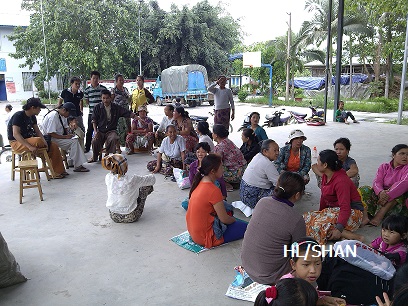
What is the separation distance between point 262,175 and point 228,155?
101 cm

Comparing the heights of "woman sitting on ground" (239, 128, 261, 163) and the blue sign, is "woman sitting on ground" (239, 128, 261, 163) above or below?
below

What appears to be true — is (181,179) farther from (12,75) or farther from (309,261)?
(12,75)

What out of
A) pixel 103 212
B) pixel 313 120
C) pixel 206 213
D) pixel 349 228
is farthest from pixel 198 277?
pixel 313 120

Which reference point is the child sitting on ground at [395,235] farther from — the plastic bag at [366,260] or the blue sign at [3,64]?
the blue sign at [3,64]

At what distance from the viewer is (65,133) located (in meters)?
5.97

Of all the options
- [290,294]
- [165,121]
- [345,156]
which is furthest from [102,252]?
[165,121]

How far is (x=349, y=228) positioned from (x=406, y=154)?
3.04 ft

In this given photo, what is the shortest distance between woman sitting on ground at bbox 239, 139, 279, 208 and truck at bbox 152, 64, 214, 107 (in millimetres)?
16635

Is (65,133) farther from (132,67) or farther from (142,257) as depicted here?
(132,67)

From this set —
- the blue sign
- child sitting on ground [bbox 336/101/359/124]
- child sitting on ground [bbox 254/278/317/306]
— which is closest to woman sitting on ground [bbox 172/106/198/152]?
child sitting on ground [bbox 254/278/317/306]

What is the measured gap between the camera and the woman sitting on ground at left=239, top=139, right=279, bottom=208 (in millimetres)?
3727

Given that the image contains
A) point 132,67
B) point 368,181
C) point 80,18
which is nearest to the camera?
point 368,181

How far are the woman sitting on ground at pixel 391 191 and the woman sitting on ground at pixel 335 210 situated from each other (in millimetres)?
358

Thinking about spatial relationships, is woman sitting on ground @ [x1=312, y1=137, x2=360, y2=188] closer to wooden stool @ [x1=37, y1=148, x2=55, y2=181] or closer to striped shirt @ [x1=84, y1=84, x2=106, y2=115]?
wooden stool @ [x1=37, y1=148, x2=55, y2=181]
